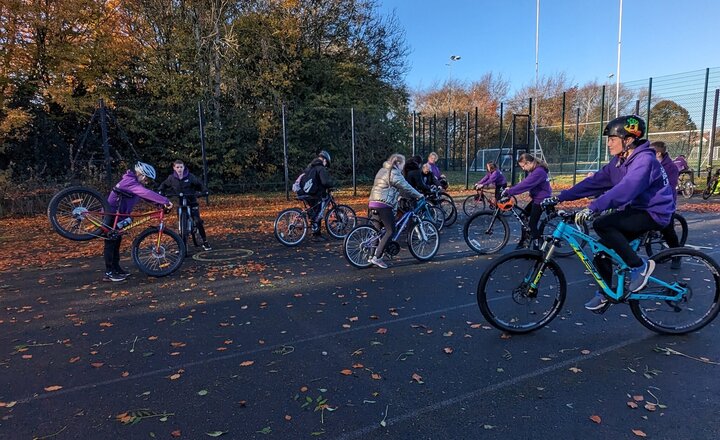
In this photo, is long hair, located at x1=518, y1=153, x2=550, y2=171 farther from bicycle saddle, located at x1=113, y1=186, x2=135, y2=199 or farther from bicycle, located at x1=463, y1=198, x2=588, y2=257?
bicycle saddle, located at x1=113, y1=186, x2=135, y2=199

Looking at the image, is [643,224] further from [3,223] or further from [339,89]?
[339,89]

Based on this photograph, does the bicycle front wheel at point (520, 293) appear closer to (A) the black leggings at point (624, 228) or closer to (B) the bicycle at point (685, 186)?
(A) the black leggings at point (624, 228)

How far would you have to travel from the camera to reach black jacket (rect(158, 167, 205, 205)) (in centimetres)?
837

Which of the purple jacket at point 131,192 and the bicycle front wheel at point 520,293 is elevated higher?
the purple jacket at point 131,192

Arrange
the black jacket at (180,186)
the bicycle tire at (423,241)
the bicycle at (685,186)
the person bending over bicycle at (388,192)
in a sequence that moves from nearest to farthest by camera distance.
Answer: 1. the person bending over bicycle at (388,192)
2. the bicycle tire at (423,241)
3. the black jacket at (180,186)
4. the bicycle at (685,186)

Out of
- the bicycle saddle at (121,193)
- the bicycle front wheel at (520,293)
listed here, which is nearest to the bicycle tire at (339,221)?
the bicycle saddle at (121,193)

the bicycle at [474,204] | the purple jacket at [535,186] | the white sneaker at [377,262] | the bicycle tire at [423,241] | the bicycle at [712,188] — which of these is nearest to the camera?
Result: the white sneaker at [377,262]

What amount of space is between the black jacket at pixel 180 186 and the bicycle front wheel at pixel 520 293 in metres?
6.03

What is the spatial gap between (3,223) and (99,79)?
730 cm

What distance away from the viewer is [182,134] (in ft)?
59.0

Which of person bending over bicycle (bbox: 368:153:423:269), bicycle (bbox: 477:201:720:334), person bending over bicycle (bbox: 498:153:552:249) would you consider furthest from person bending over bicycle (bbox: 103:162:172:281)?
person bending over bicycle (bbox: 498:153:552:249)

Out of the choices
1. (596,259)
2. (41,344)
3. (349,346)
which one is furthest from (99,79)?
(596,259)

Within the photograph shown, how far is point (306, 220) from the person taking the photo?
30.5 ft

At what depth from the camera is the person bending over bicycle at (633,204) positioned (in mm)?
4000
